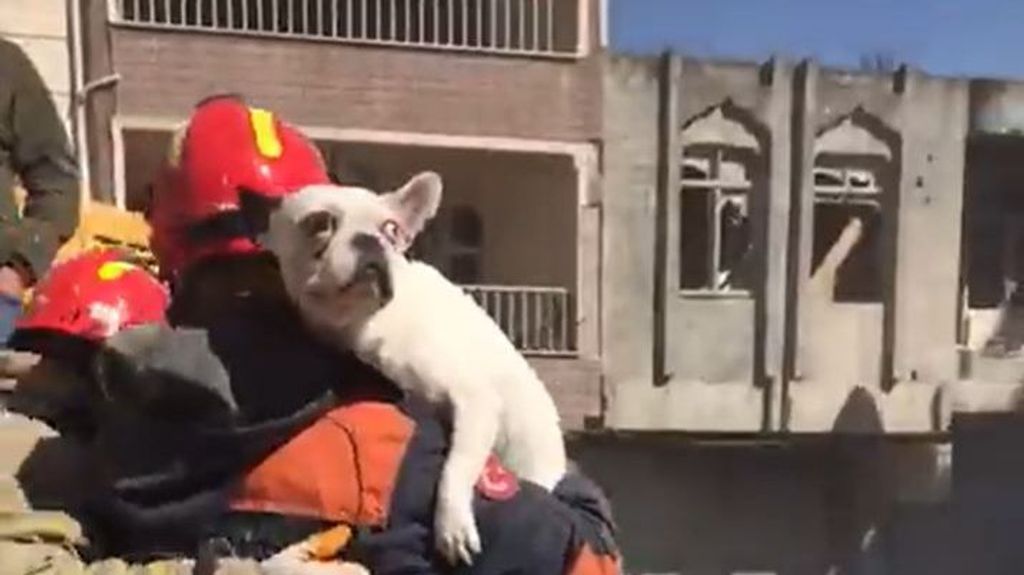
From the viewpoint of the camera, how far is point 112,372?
1.92m

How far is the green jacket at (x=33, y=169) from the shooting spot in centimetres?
297

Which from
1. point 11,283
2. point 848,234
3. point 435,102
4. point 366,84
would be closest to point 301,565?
point 11,283

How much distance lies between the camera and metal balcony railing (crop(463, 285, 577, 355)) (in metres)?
11.1

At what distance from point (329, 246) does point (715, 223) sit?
33.8 feet

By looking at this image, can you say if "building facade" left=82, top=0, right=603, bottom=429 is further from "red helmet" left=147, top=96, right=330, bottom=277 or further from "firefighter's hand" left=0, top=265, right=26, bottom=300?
"red helmet" left=147, top=96, right=330, bottom=277

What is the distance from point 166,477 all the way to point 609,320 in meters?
9.94

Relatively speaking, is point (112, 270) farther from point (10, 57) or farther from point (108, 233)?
point (10, 57)

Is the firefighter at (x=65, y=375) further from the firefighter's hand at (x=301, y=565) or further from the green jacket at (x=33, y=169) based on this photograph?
the green jacket at (x=33, y=169)

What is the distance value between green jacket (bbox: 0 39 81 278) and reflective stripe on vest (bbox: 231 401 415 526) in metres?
1.20

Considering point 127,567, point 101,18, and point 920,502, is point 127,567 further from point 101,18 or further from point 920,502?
point 920,502

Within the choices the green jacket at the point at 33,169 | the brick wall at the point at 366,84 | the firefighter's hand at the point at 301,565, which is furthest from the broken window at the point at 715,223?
the firefighter's hand at the point at 301,565

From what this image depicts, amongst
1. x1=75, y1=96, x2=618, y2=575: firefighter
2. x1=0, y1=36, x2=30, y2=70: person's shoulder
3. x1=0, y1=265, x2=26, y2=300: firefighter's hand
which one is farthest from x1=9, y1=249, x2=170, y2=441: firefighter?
x1=0, y1=36, x2=30, y2=70: person's shoulder

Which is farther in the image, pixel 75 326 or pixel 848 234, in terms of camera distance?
pixel 848 234

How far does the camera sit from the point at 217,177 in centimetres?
196
